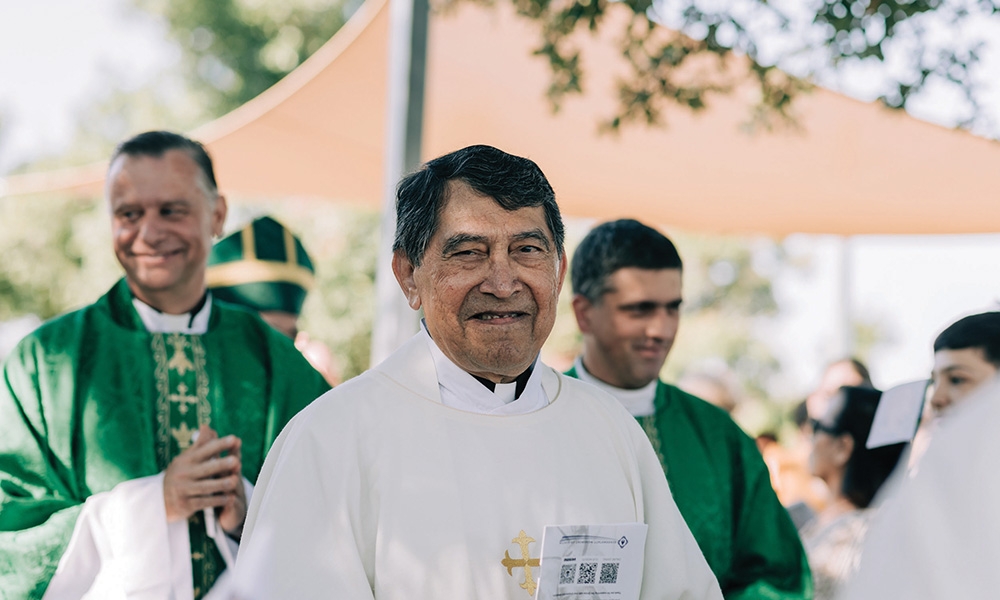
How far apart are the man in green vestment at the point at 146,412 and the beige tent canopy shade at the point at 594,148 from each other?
485 cm

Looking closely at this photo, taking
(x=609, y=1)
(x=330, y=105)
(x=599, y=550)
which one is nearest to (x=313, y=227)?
(x=330, y=105)

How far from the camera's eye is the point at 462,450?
2.71 m

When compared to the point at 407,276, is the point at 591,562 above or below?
below

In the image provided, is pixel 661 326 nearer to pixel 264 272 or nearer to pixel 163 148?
pixel 163 148

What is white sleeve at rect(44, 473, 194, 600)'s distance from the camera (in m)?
3.33

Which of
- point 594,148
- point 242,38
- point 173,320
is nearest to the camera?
point 173,320

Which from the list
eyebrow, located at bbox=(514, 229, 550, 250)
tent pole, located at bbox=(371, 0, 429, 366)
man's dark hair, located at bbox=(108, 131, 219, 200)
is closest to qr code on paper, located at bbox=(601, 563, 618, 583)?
eyebrow, located at bbox=(514, 229, 550, 250)

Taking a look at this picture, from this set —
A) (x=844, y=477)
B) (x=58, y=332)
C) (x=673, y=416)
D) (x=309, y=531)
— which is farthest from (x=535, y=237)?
(x=844, y=477)

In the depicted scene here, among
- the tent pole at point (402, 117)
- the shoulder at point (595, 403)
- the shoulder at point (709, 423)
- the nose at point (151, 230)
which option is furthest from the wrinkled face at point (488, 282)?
the tent pole at point (402, 117)

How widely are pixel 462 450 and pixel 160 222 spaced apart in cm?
156

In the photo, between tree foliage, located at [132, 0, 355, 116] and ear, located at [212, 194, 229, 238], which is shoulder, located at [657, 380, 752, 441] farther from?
tree foliage, located at [132, 0, 355, 116]

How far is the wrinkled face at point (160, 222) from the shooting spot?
147 inches

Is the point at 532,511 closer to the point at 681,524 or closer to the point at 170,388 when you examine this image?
the point at 681,524

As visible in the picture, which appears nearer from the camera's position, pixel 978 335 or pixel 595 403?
pixel 595 403
